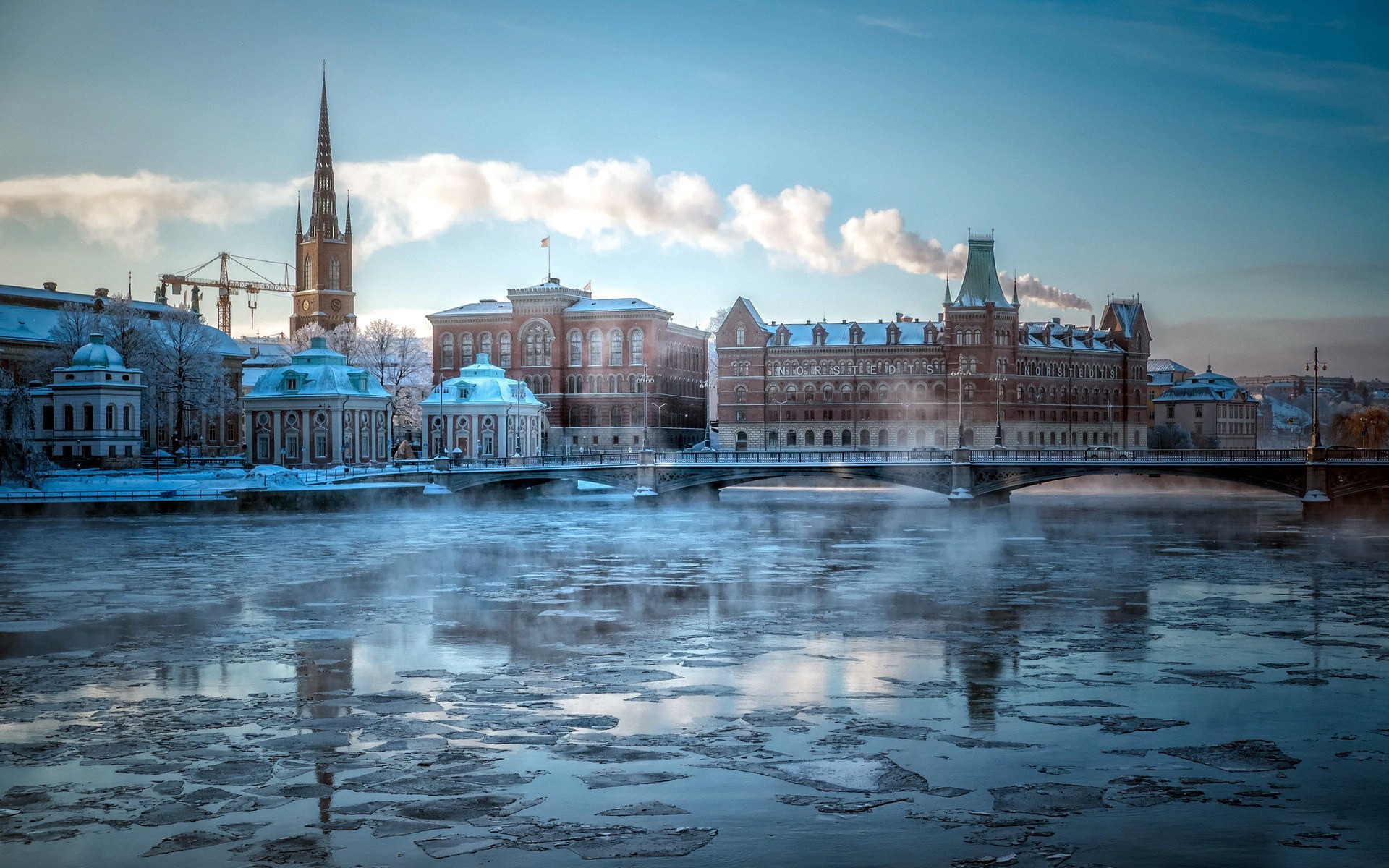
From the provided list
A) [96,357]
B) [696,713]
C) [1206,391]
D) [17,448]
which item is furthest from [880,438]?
[696,713]

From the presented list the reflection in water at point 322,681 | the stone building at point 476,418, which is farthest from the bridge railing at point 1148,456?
the reflection in water at point 322,681

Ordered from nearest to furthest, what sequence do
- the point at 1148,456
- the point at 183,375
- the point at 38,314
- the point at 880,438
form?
the point at 1148,456, the point at 183,375, the point at 38,314, the point at 880,438

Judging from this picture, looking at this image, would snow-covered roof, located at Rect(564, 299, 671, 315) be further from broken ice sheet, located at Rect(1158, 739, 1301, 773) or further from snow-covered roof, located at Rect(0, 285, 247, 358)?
broken ice sheet, located at Rect(1158, 739, 1301, 773)

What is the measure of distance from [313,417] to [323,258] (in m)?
75.3

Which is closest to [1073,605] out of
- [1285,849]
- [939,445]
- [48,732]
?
[1285,849]

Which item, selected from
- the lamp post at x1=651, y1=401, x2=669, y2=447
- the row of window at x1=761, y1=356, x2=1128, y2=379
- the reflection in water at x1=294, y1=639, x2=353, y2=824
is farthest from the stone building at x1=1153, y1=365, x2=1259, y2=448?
the reflection in water at x1=294, y1=639, x2=353, y2=824

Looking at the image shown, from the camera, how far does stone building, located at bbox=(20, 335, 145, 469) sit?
268ft

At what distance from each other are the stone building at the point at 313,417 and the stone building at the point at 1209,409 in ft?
351

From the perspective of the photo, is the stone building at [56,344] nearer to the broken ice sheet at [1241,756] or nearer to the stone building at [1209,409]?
the broken ice sheet at [1241,756]

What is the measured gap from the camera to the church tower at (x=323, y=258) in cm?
15375

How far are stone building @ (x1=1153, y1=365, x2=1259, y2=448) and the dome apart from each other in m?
121

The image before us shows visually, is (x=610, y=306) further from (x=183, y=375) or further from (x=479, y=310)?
(x=183, y=375)

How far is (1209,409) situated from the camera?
16012 centimetres

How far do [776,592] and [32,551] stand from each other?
100 feet
